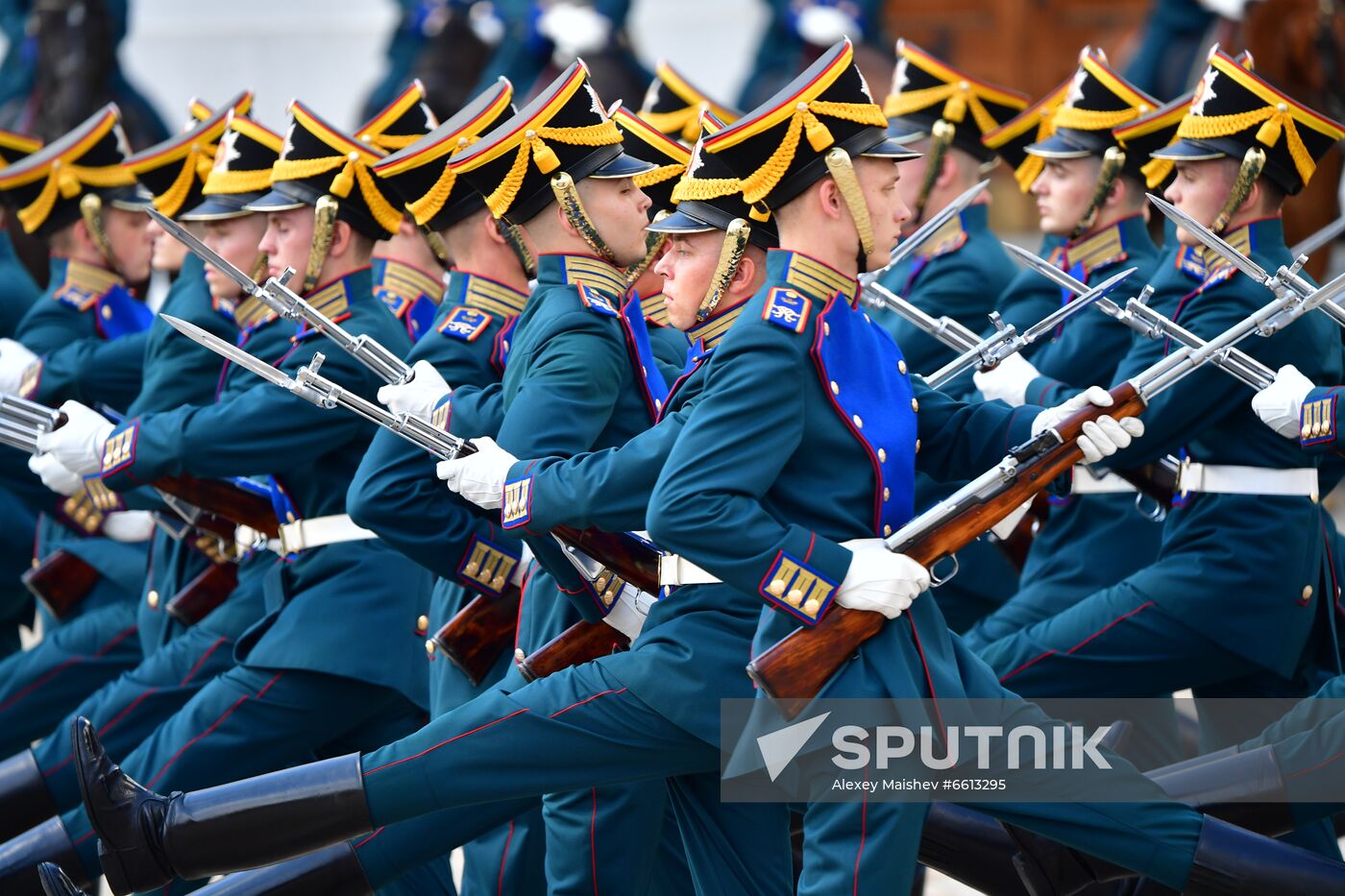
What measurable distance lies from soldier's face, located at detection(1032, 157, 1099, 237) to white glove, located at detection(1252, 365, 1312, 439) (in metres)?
1.57

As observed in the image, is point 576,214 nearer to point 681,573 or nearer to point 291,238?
point 681,573

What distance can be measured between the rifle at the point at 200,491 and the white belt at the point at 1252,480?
7.15ft

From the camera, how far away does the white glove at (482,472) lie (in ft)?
14.7

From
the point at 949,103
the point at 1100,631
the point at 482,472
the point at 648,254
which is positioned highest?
the point at 949,103

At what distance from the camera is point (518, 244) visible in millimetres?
5094

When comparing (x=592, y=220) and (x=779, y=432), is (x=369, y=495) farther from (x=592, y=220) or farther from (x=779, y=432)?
(x=779, y=432)

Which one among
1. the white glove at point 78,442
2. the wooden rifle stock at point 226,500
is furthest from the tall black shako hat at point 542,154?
the white glove at point 78,442

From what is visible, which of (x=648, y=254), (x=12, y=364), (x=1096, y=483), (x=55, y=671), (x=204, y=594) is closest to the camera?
(x=648, y=254)

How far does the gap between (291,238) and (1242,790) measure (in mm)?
2574

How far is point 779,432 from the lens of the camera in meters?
3.95

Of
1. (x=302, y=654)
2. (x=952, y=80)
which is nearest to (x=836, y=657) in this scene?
(x=302, y=654)

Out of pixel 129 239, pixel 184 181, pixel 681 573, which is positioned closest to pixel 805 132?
pixel 681 573

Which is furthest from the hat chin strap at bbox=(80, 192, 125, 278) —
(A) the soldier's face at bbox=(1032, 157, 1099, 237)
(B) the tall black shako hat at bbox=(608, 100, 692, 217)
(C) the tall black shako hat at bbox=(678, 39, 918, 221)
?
(C) the tall black shako hat at bbox=(678, 39, 918, 221)

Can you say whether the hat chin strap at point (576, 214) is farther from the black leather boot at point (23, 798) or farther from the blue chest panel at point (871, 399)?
the black leather boot at point (23, 798)
